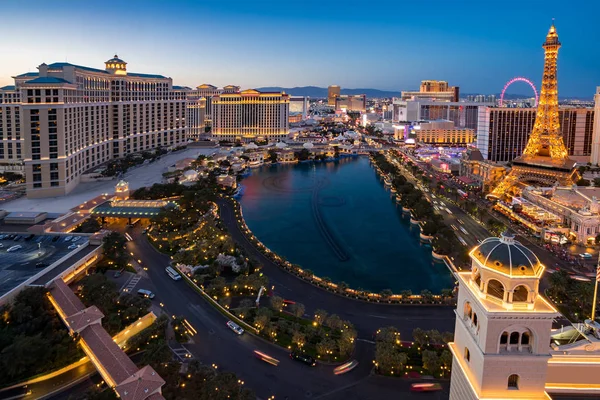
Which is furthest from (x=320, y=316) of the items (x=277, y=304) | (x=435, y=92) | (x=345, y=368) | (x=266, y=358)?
(x=435, y=92)

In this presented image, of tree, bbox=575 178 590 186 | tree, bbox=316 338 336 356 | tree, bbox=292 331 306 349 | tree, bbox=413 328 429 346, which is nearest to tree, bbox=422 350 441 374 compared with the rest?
tree, bbox=413 328 429 346

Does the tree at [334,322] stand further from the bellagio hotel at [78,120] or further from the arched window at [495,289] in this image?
the bellagio hotel at [78,120]

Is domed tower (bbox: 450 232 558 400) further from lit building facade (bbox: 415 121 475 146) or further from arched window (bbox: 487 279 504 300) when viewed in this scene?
lit building facade (bbox: 415 121 475 146)

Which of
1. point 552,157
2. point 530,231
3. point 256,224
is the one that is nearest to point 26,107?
point 256,224

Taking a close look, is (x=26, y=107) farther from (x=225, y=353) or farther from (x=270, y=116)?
(x=270, y=116)

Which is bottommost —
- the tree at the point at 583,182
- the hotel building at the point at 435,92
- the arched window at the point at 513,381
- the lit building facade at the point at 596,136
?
the arched window at the point at 513,381

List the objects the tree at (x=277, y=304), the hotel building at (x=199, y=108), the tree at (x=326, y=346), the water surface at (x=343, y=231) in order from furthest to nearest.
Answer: the hotel building at (x=199, y=108) → the water surface at (x=343, y=231) → the tree at (x=277, y=304) → the tree at (x=326, y=346)

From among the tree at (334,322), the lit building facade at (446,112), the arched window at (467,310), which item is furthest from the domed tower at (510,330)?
the lit building facade at (446,112)
